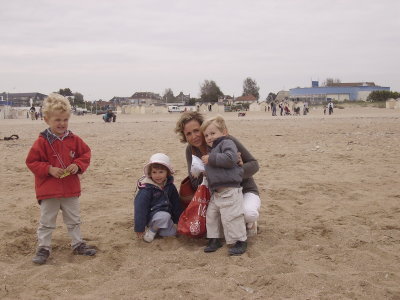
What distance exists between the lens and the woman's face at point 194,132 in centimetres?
424

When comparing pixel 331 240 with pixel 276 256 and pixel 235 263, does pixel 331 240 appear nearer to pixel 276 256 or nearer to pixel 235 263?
pixel 276 256

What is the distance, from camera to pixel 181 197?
4.57m

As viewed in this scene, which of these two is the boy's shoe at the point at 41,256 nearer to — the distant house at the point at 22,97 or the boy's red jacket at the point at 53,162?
the boy's red jacket at the point at 53,162

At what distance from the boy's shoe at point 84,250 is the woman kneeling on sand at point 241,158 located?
120 centimetres

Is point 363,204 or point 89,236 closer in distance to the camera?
point 89,236

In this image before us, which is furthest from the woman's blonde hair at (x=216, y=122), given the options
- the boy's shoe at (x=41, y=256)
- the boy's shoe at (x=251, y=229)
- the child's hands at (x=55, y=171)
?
the boy's shoe at (x=41, y=256)

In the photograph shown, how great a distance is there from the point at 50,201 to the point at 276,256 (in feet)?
6.54

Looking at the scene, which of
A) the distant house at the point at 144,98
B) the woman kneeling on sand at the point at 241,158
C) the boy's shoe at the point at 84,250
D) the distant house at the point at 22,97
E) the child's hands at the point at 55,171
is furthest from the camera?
the distant house at the point at 144,98

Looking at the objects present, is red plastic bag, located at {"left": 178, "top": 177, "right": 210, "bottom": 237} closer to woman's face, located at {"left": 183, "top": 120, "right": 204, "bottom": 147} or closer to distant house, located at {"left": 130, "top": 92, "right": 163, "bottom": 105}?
woman's face, located at {"left": 183, "top": 120, "right": 204, "bottom": 147}

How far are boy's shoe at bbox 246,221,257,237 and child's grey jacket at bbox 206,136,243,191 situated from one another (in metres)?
0.50

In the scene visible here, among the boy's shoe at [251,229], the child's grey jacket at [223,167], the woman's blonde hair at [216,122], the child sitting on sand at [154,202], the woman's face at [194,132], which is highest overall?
the woman's blonde hair at [216,122]

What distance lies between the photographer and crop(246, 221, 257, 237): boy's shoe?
4156mm

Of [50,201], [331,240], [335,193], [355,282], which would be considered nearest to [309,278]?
[355,282]

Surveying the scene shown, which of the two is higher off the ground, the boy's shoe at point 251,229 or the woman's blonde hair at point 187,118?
the woman's blonde hair at point 187,118
